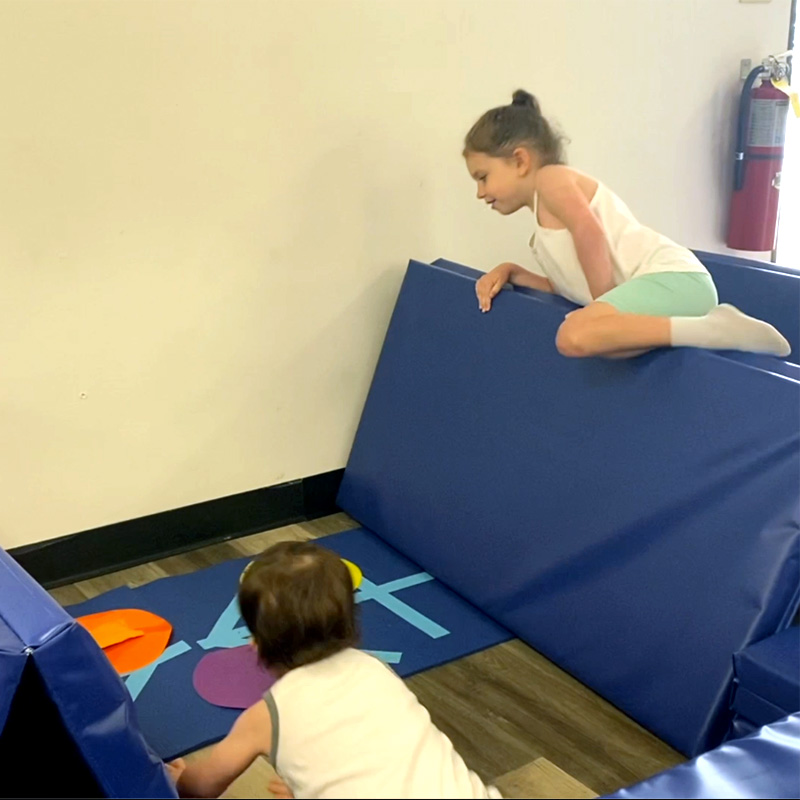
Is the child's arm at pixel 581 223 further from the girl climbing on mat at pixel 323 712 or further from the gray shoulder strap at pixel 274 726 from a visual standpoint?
the gray shoulder strap at pixel 274 726

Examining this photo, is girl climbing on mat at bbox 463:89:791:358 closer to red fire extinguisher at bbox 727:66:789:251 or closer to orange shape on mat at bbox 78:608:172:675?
orange shape on mat at bbox 78:608:172:675

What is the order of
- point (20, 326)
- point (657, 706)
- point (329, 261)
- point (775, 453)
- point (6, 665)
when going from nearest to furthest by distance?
point (6, 665)
point (775, 453)
point (657, 706)
point (20, 326)
point (329, 261)

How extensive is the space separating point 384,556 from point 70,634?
133cm

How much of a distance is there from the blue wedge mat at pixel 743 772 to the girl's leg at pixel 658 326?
2.43ft

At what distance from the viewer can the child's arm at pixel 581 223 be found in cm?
232

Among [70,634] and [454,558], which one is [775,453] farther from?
[70,634]

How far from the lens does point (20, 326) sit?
242 centimetres

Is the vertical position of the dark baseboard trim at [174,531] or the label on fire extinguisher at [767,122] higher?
the label on fire extinguisher at [767,122]

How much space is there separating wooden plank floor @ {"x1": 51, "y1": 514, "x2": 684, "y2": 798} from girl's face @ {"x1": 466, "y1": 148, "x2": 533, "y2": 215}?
1.03m

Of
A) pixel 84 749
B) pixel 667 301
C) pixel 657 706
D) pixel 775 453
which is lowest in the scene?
pixel 657 706

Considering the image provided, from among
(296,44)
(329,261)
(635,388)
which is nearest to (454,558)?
(635,388)

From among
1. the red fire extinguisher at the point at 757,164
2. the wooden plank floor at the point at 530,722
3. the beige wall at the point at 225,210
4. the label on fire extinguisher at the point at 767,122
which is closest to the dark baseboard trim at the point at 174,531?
the beige wall at the point at 225,210

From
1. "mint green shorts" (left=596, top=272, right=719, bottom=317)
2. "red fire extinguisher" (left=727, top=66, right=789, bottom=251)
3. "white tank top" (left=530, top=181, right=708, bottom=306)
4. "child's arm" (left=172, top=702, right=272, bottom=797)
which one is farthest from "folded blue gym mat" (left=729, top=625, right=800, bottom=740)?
"red fire extinguisher" (left=727, top=66, right=789, bottom=251)

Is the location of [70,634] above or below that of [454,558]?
above
